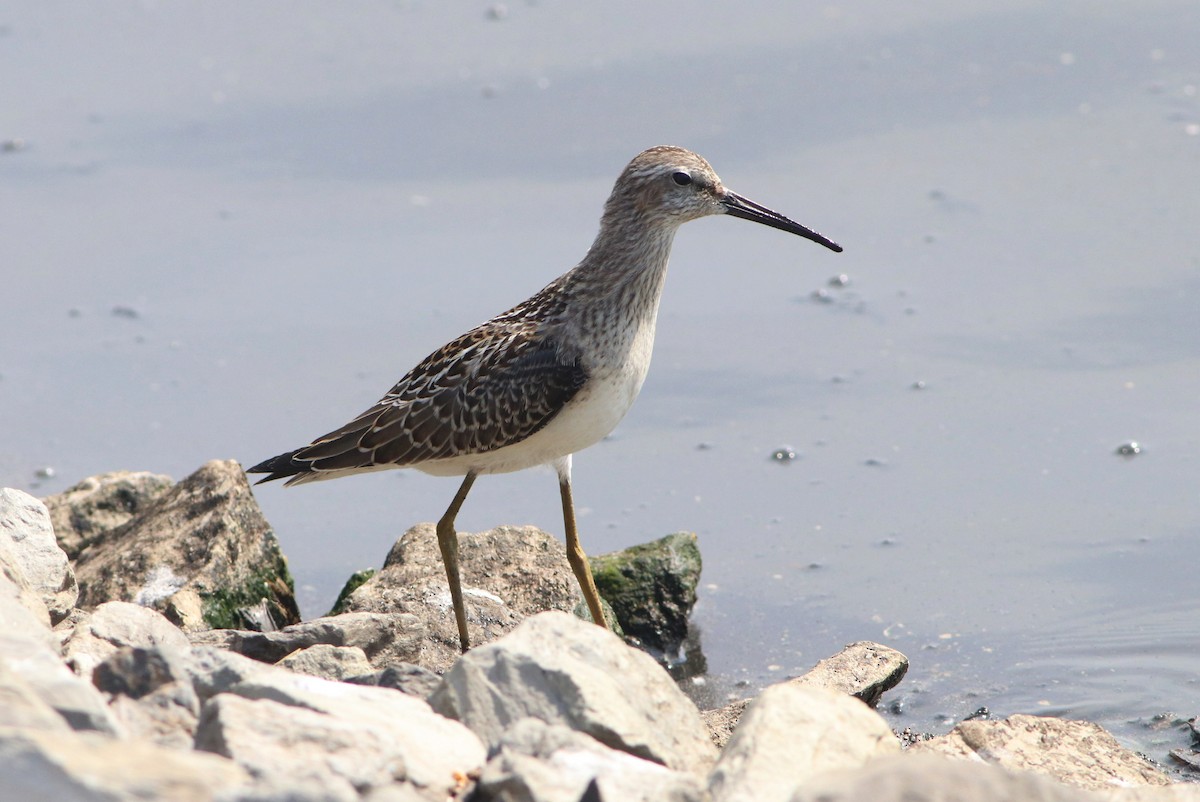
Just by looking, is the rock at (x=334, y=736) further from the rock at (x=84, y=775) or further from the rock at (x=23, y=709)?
the rock at (x=23, y=709)

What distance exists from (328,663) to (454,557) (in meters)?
1.79

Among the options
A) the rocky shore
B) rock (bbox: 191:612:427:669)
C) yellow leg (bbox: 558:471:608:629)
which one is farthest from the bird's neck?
rock (bbox: 191:612:427:669)

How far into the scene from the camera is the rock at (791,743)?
488 centimetres

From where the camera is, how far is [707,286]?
470 inches

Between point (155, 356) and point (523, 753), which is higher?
point (155, 356)

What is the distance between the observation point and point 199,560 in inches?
326

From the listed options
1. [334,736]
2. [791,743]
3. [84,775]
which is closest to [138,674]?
[334,736]

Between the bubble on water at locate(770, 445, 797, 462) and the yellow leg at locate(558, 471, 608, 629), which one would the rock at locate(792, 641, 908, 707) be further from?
the bubble on water at locate(770, 445, 797, 462)

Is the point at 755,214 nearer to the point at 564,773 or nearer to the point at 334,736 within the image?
the point at 564,773

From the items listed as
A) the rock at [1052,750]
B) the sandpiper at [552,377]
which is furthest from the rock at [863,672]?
the sandpiper at [552,377]

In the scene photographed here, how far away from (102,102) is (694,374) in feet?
20.7

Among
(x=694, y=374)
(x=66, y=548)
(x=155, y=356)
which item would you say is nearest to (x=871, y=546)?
(x=694, y=374)

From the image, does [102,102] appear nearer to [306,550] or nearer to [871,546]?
[306,550]

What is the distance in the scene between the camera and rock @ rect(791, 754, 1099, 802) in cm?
412
